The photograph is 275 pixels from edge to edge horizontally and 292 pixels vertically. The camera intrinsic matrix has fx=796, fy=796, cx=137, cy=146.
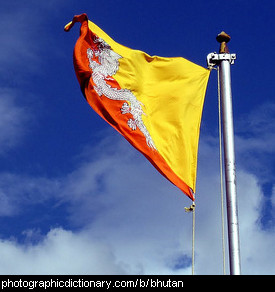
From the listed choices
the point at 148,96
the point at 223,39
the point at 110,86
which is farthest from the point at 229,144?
the point at 110,86

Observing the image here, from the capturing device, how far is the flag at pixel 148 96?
19.3 metres

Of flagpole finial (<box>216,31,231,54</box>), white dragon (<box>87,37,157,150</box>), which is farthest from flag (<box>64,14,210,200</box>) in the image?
flagpole finial (<box>216,31,231,54</box>)

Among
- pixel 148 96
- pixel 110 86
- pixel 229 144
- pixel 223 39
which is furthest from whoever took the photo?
pixel 148 96

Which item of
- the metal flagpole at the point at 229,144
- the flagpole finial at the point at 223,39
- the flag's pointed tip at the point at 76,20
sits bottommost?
the metal flagpole at the point at 229,144

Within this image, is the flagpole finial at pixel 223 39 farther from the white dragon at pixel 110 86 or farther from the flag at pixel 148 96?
the white dragon at pixel 110 86

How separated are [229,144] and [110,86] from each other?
12.5ft

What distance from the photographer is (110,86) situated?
2034 centimetres

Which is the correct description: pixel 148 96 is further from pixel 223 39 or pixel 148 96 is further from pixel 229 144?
pixel 229 144

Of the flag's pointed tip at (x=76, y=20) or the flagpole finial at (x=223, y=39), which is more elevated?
the flag's pointed tip at (x=76, y=20)

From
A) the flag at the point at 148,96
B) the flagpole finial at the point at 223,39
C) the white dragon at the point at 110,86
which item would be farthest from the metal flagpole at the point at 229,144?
the white dragon at the point at 110,86

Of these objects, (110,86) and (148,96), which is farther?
(148,96)

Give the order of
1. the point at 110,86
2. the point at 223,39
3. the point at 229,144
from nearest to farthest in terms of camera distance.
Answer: the point at 229,144 → the point at 223,39 → the point at 110,86

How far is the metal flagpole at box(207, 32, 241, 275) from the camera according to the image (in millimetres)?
17188
